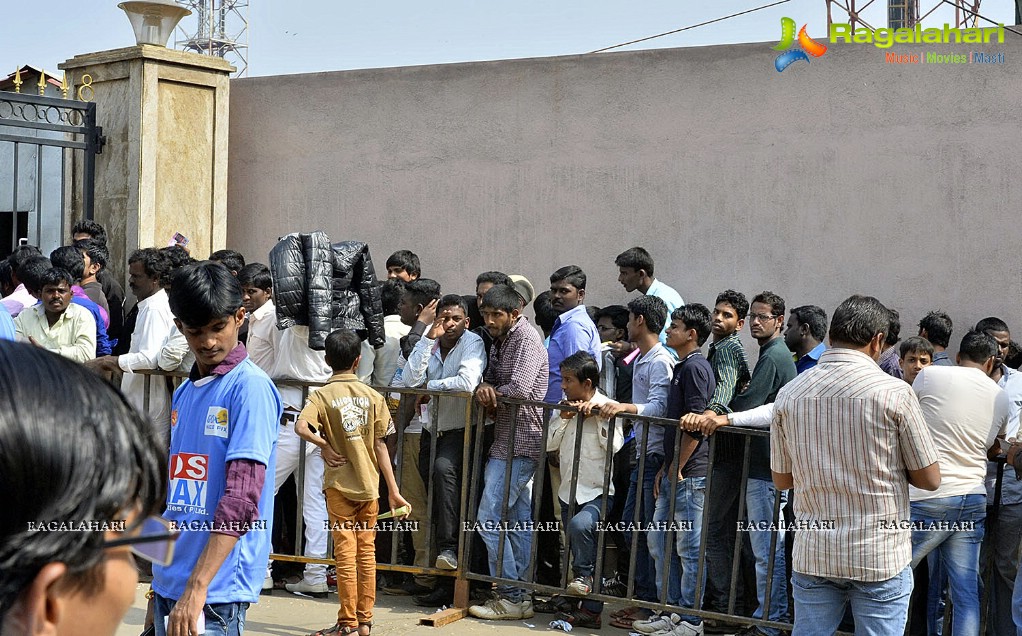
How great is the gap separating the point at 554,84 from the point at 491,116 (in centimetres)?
60

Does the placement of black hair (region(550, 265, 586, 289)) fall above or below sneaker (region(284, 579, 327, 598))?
above

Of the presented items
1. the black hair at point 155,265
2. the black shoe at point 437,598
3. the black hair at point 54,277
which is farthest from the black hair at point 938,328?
the black hair at point 54,277

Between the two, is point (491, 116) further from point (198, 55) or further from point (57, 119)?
point (57, 119)

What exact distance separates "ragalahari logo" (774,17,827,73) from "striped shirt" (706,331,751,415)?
2824mm

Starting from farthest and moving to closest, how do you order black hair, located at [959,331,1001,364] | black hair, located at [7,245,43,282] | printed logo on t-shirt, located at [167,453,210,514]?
black hair, located at [7,245,43,282], black hair, located at [959,331,1001,364], printed logo on t-shirt, located at [167,453,210,514]

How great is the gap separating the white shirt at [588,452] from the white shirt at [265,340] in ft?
6.01

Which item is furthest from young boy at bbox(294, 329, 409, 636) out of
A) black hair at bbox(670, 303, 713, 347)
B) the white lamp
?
the white lamp

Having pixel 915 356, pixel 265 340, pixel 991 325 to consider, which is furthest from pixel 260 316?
pixel 991 325

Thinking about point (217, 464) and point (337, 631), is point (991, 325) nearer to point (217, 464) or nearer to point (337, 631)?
point (337, 631)

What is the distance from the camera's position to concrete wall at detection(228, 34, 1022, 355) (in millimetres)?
7945

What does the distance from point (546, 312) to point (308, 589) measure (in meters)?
2.50

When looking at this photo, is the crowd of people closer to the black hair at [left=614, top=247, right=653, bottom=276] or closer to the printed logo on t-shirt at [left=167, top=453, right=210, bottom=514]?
the black hair at [left=614, top=247, right=653, bottom=276]

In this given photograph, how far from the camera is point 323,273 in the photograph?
6.95 m

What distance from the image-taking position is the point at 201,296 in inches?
137
